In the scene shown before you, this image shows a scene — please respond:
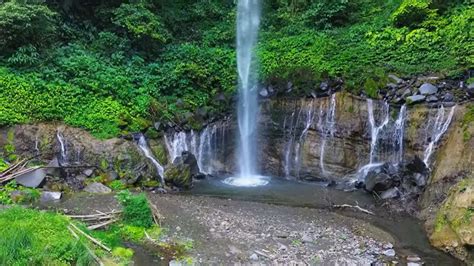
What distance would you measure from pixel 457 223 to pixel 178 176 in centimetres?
817

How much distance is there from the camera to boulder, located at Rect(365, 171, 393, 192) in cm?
1352

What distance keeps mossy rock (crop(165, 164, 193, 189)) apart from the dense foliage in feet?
7.21

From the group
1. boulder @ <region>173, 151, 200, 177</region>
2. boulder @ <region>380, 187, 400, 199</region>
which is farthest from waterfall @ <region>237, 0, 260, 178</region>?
boulder @ <region>380, 187, 400, 199</region>

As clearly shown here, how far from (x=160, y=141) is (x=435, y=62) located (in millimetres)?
9734

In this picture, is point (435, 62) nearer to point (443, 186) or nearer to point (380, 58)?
point (380, 58)

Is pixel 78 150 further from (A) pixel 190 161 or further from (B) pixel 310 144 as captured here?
(B) pixel 310 144

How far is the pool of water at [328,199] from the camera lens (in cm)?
996

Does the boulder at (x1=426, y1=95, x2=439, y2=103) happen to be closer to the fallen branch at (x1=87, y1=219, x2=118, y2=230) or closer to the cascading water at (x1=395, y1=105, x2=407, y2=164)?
the cascading water at (x1=395, y1=105, x2=407, y2=164)

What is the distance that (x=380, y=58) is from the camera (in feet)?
54.8

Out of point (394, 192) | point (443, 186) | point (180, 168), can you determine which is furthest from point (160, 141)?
point (443, 186)

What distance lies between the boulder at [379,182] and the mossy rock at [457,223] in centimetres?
292

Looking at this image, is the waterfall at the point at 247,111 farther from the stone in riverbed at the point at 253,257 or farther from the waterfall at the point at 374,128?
the stone in riverbed at the point at 253,257

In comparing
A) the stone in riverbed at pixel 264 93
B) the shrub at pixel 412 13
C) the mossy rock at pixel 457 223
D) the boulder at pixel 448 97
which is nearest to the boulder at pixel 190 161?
the stone in riverbed at pixel 264 93

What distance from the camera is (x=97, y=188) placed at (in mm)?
13305
